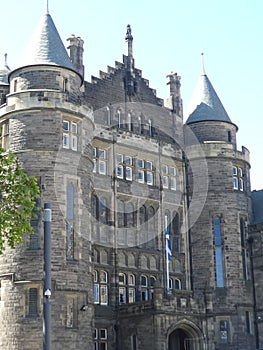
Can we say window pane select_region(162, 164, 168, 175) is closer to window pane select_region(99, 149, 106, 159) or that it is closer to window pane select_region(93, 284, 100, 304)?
window pane select_region(99, 149, 106, 159)

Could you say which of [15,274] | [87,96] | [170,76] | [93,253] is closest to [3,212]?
[15,274]

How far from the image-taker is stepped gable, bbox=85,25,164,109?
1492 inches

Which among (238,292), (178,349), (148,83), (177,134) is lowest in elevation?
(178,349)

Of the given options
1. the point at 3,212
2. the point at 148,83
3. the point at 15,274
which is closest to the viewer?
the point at 3,212

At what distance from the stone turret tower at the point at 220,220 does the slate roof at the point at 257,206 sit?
82cm

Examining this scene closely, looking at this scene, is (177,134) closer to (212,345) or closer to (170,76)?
(170,76)

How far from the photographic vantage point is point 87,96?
37.2m

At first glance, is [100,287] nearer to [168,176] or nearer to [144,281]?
[144,281]

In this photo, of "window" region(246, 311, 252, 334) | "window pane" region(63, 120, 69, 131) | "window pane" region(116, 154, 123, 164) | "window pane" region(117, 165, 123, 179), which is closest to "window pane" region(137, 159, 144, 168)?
"window pane" region(116, 154, 123, 164)

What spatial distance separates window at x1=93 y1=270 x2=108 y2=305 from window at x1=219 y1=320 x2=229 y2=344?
710 cm

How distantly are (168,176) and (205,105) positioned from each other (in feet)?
18.1

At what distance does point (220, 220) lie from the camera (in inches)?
1554

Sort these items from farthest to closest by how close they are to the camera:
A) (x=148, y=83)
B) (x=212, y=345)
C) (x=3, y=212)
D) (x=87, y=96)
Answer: (x=148, y=83)
(x=87, y=96)
(x=212, y=345)
(x=3, y=212)

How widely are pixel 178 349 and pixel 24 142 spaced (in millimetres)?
14212
